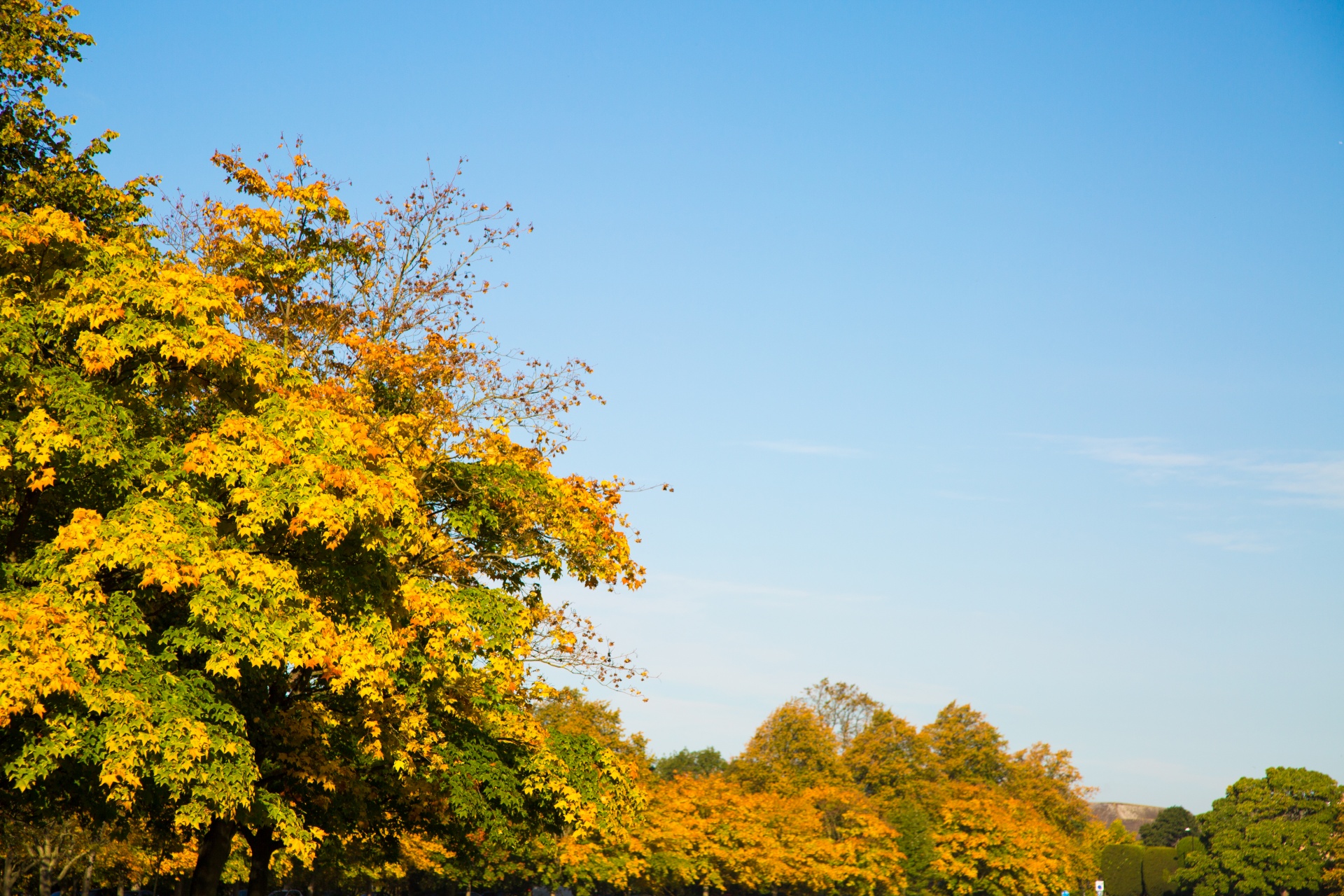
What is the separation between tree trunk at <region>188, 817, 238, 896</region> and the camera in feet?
61.9

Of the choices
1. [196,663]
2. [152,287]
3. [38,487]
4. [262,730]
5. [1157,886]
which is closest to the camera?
[38,487]

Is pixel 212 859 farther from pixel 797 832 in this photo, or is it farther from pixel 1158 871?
pixel 1158 871

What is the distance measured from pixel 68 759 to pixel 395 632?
450cm

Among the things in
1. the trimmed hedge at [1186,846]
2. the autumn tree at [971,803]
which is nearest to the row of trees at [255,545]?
the autumn tree at [971,803]

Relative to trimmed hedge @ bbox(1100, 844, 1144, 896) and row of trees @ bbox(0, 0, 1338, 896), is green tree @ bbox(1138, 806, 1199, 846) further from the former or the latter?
row of trees @ bbox(0, 0, 1338, 896)

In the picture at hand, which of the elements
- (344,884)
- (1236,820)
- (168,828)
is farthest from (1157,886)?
(168,828)

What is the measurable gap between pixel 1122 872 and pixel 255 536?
4562 inches

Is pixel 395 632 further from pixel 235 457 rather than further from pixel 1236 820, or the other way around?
pixel 1236 820

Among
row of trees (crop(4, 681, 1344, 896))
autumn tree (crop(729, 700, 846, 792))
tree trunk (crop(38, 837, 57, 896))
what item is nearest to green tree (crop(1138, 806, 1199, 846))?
row of trees (crop(4, 681, 1344, 896))

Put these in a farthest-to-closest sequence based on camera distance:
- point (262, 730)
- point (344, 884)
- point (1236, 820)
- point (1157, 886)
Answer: point (1157, 886)
point (1236, 820)
point (344, 884)
point (262, 730)

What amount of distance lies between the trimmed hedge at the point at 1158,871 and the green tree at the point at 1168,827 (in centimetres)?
4911

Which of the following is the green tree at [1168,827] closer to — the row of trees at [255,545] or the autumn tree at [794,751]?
the autumn tree at [794,751]

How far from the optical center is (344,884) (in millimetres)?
51906

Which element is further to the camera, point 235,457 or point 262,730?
point 262,730
